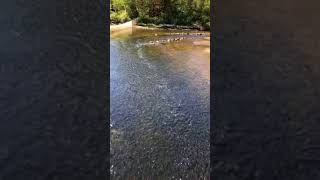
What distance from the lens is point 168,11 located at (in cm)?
2514

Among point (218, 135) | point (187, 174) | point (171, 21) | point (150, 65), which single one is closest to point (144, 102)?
point (187, 174)

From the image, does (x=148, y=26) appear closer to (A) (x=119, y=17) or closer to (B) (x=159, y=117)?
(A) (x=119, y=17)

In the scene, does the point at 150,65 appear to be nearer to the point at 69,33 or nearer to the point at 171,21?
the point at 69,33

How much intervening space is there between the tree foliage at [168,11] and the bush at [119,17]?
85mm

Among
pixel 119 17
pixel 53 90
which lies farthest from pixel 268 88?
pixel 119 17

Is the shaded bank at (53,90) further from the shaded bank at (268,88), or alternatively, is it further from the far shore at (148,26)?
the far shore at (148,26)

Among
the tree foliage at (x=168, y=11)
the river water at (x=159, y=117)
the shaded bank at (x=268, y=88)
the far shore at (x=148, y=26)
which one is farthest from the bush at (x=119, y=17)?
the shaded bank at (x=268, y=88)

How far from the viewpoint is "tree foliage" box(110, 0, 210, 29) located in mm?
24469

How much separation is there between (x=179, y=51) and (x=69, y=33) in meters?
13.7

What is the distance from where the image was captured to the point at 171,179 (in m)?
5.25

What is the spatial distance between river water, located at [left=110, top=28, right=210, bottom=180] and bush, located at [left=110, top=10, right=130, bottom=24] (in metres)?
11.7

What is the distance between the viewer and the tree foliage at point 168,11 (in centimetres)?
2447

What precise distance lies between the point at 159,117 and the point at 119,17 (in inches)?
737

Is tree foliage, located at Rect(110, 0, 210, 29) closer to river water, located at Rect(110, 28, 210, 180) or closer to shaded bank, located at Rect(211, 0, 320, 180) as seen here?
river water, located at Rect(110, 28, 210, 180)
